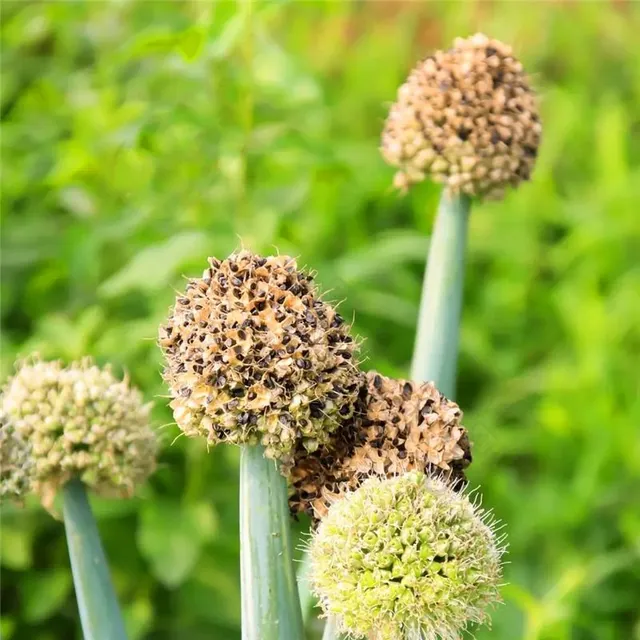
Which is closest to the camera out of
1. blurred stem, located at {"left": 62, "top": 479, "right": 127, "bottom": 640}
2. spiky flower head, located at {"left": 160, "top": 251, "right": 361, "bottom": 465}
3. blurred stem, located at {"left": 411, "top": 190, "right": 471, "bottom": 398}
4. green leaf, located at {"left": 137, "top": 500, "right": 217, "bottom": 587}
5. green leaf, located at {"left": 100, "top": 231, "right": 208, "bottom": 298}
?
spiky flower head, located at {"left": 160, "top": 251, "right": 361, "bottom": 465}

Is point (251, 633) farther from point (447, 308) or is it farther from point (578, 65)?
point (578, 65)

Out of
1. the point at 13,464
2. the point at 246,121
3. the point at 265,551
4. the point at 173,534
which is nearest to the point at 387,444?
the point at 265,551

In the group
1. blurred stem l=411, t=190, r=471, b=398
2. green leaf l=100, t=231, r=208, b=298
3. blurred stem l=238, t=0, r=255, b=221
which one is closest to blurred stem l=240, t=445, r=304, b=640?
blurred stem l=411, t=190, r=471, b=398

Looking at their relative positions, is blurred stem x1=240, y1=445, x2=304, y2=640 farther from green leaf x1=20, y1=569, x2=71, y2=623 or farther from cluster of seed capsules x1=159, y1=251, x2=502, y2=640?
green leaf x1=20, y1=569, x2=71, y2=623

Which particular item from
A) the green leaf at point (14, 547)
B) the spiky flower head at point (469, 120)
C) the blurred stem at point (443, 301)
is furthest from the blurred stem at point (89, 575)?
the green leaf at point (14, 547)

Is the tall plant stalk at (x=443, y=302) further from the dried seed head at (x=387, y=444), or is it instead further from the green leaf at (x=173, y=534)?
the green leaf at (x=173, y=534)

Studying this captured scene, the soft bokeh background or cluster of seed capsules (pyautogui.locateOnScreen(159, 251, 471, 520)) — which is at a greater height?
the soft bokeh background

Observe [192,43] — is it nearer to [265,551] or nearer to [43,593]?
[265,551]
